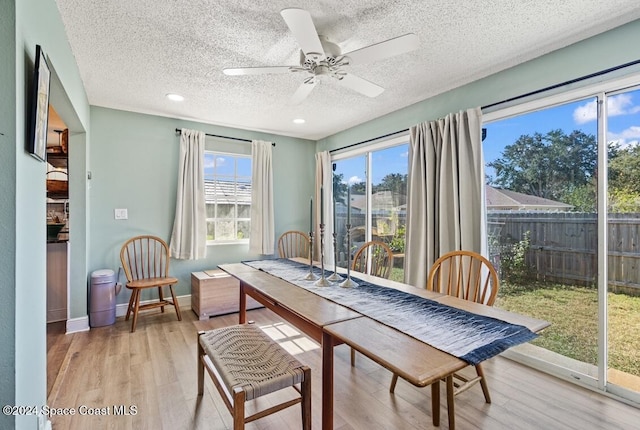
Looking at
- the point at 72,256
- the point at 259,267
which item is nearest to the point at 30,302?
the point at 259,267

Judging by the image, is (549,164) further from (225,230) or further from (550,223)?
(225,230)

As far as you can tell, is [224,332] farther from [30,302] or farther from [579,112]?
[579,112]

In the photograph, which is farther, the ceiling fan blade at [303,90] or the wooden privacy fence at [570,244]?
the ceiling fan blade at [303,90]

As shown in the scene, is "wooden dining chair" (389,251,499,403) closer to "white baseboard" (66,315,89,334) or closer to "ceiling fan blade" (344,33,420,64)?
"ceiling fan blade" (344,33,420,64)

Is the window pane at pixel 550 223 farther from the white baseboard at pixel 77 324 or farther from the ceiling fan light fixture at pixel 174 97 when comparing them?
the white baseboard at pixel 77 324

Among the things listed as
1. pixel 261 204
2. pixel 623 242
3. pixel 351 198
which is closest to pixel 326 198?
pixel 351 198

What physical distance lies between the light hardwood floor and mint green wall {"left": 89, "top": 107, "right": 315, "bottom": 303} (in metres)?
1.19

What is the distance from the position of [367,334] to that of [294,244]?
3.30 m

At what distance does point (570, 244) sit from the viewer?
7.21ft

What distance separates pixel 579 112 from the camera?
84.0 inches

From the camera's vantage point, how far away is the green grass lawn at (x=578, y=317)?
1.94 m

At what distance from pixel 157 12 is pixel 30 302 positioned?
5.54 feet

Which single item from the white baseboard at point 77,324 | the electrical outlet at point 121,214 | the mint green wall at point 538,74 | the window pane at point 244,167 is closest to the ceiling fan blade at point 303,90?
the mint green wall at point 538,74

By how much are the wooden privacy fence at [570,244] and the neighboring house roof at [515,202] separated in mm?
46
